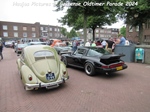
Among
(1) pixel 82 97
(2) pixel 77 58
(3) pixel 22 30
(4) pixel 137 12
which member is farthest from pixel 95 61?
(3) pixel 22 30

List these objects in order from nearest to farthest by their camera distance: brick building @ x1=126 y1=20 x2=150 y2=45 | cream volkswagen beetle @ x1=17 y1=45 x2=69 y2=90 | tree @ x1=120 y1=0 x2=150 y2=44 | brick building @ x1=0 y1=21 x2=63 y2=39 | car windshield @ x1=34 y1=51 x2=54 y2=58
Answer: cream volkswagen beetle @ x1=17 y1=45 x2=69 y2=90 < car windshield @ x1=34 y1=51 x2=54 y2=58 < tree @ x1=120 y1=0 x2=150 y2=44 < brick building @ x1=126 y1=20 x2=150 y2=45 < brick building @ x1=0 y1=21 x2=63 y2=39

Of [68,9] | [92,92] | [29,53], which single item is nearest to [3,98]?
[29,53]

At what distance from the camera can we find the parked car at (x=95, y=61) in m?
5.10

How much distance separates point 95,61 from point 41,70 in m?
2.56

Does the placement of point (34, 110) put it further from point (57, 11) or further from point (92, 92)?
point (57, 11)

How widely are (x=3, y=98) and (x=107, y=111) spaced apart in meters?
3.20

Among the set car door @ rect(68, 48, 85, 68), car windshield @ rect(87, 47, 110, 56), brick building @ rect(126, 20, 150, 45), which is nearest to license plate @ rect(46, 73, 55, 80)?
car door @ rect(68, 48, 85, 68)

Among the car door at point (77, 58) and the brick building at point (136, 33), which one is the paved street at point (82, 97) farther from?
the brick building at point (136, 33)

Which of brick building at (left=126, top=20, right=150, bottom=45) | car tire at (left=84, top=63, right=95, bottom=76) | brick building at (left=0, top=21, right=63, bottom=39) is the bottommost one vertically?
car tire at (left=84, top=63, right=95, bottom=76)

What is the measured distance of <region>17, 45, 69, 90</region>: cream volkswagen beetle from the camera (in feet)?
12.5

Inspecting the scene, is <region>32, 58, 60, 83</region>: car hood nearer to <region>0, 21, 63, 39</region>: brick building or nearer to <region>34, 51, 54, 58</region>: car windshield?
<region>34, 51, 54, 58</region>: car windshield

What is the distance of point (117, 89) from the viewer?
4160 millimetres

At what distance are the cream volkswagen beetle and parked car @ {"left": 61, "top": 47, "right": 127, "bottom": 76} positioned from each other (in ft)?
5.45

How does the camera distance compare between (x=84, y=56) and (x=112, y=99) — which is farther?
(x=84, y=56)
